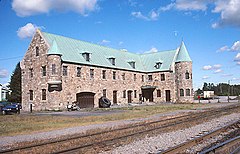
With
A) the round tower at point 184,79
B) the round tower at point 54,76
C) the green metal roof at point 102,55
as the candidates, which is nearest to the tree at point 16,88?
the green metal roof at point 102,55

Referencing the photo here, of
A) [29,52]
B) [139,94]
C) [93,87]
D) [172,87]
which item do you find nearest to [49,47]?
[29,52]

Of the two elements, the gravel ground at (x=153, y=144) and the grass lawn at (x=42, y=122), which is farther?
the grass lawn at (x=42, y=122)

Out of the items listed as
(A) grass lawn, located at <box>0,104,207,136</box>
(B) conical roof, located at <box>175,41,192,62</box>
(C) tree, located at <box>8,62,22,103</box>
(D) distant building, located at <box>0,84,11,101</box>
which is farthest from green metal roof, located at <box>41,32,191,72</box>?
(D) distant building, located at <box>0,84,11,101</box>

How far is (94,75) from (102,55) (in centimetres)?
545

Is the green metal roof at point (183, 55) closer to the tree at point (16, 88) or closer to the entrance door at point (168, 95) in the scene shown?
the entrance door at point (168, 95)

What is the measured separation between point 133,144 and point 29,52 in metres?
29.0

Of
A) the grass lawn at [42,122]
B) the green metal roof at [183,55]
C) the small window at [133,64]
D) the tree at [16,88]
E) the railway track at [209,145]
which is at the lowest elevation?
the grass lawn at [42,122]

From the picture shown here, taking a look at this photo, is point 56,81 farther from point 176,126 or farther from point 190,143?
point 190,143

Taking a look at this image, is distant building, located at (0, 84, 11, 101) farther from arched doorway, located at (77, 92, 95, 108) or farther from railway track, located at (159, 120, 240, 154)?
railway track, located at (159, 120, 240, 154)

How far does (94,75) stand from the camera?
35719mm

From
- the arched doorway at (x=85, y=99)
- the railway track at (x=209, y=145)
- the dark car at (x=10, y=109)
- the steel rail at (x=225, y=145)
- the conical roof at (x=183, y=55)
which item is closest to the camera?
the steel rail at (x=225, y=145)

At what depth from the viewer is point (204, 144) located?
8.38m

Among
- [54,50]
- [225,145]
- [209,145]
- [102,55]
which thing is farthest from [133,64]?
[225,145]

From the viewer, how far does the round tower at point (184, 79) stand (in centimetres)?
4381
